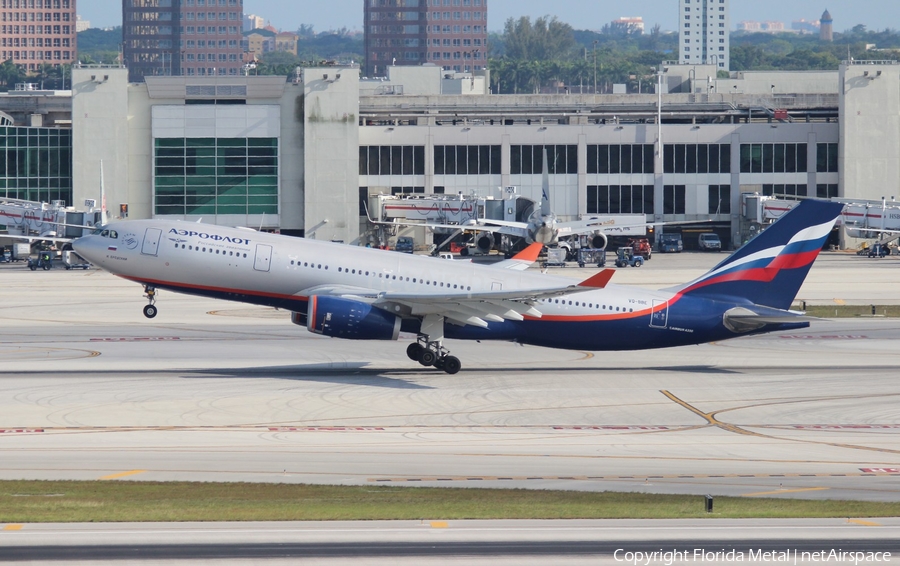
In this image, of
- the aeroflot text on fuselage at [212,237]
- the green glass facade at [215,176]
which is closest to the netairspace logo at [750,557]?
the aeroflot text on fuselage at [212,237]

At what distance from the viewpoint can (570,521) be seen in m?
24.9

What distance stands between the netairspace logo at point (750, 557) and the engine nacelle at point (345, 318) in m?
24.3

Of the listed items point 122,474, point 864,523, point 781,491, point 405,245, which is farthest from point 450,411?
point 405,245

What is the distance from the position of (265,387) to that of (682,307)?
18.6 m

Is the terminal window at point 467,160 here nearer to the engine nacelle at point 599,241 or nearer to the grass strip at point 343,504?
the engine nacelle at point 599,241

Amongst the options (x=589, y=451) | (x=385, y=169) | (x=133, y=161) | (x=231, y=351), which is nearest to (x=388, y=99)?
(x=385, y=169)

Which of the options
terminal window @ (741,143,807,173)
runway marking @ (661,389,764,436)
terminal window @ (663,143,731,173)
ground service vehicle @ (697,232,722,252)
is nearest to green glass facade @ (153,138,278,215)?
terminal window @ (663,143,731,173)

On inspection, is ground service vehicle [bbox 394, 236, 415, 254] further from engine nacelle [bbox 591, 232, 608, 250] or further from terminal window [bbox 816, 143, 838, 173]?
terminal window [bbox 816, 143, 838, 173]

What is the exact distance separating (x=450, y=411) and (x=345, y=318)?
7.43 m

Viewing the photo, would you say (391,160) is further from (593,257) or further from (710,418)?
(710,418)

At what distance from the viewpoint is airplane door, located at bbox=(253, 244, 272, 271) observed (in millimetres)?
46750

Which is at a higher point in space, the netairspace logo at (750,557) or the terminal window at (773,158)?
the terminal window at (773,158)

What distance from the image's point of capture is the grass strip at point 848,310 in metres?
69.8

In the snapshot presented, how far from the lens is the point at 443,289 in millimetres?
48219
